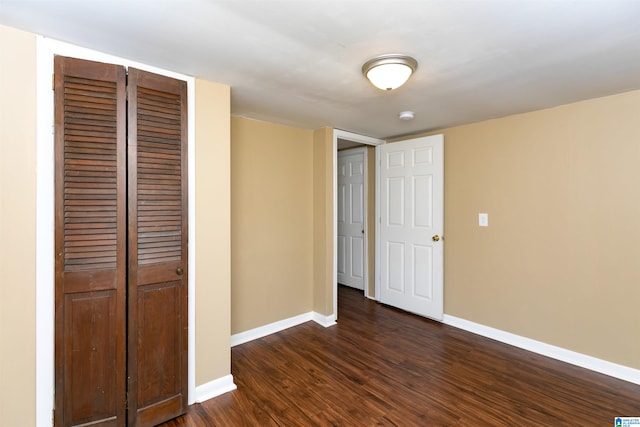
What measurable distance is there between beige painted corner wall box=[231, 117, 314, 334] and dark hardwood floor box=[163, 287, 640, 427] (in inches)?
16.0

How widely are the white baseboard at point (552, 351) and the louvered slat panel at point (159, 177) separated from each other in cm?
302

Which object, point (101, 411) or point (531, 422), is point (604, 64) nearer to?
point (531, 422)

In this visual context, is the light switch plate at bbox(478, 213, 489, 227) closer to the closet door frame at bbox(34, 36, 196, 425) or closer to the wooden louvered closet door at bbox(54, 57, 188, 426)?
the wooden louvered closet door at bbox(54, 57, 188, 426)

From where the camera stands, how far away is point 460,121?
314cm

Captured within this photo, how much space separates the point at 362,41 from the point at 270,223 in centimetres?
209

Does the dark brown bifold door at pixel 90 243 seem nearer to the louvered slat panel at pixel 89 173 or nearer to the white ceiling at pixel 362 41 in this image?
the louvered slat panel at pixel 89 173

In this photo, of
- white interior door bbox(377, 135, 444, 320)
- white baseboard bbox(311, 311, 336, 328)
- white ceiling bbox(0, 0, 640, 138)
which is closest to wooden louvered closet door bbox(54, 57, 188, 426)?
white ceiling bbox(0, 0, 640, 138)

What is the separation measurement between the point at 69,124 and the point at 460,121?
10.8 ft

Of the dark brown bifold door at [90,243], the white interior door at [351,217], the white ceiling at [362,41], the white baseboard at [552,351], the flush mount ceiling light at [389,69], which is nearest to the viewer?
the white ceiling at [362,41]

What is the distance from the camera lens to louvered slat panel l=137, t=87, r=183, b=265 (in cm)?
176

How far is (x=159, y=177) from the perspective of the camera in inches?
72.0

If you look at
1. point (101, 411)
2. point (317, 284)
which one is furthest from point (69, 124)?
point (317, 284)

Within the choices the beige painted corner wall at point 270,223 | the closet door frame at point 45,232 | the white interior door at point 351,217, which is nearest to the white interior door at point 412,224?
the white interior door at point 351,217

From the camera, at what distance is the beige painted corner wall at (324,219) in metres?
3.38
